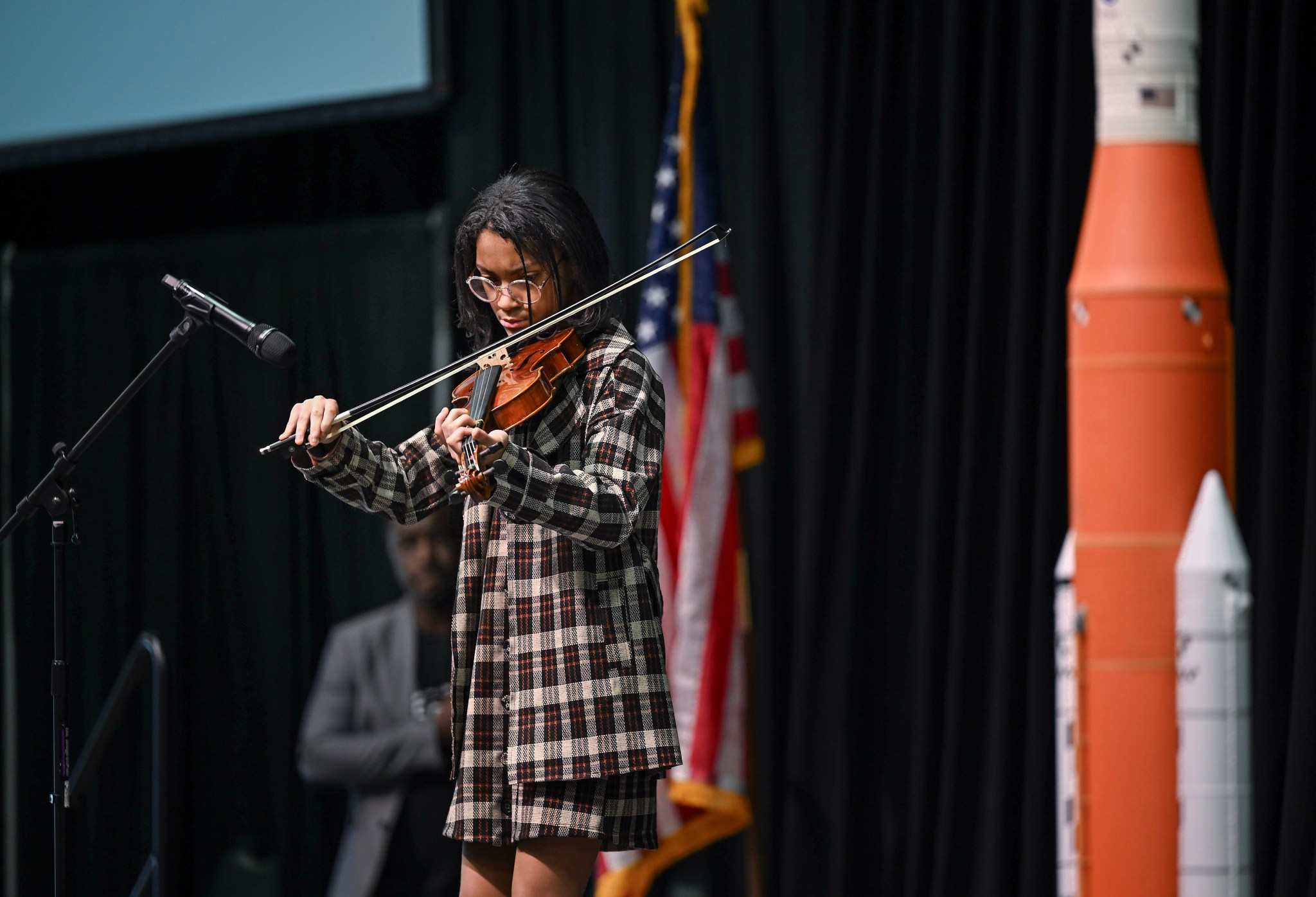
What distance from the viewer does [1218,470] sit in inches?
101

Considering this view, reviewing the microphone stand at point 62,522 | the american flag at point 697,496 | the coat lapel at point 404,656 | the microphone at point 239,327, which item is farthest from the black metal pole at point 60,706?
the coat lapel at point 404,656

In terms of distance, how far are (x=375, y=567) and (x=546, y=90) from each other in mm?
1504

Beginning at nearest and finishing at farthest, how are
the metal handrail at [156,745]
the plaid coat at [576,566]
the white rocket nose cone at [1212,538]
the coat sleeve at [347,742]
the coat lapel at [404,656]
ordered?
the plaid coat at [576,566] → the white rocket nose cone at [1212,538] → the metal handrail at [156,745] → the coat sleeve at [347,742] → the coat lapel at [404,656]

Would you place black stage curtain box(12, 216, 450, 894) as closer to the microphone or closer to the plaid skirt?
the microphone

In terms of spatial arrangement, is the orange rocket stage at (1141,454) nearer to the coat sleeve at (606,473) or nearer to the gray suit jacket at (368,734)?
the coat sleeve at (606,473)

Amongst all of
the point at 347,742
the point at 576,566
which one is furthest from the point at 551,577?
the point at 347,742

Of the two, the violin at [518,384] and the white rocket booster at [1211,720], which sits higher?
the violin at [518,384]

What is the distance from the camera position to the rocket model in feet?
8.27

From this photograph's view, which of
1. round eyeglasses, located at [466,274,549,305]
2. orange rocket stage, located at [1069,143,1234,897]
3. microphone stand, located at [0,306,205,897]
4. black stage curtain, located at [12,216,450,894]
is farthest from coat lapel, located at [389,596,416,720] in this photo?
round eyeglasses, located at [466,274,549,305]

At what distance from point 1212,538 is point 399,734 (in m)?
2.45

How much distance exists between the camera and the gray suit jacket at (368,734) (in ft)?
13.8

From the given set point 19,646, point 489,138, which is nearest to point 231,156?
point 489,138

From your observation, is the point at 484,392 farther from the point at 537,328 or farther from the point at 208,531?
the point at 208,531

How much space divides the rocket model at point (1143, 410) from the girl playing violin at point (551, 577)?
86 cm
